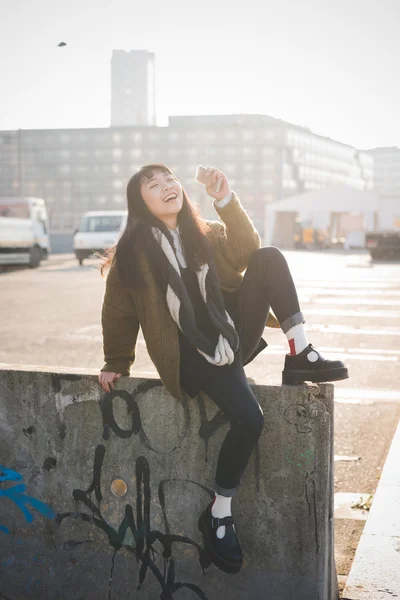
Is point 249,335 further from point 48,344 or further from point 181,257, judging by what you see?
point 48,344

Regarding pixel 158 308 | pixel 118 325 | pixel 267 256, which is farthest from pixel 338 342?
pixel 158 308

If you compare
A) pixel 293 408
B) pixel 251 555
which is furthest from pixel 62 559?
pixel 293 408

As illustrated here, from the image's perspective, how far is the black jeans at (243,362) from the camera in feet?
10.1

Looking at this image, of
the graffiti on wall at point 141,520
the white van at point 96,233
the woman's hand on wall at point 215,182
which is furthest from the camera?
the white van at point 96,233

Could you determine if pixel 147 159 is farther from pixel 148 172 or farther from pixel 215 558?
pixel 215 558

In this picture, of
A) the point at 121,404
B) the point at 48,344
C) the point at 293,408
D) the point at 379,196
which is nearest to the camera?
the point at 293,408

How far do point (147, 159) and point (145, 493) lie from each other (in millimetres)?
132330

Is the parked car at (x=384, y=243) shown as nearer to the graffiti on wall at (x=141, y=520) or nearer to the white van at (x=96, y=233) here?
the white van at (x=96, y=233)

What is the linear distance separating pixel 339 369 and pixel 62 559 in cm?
138

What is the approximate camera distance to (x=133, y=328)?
3.38 metres

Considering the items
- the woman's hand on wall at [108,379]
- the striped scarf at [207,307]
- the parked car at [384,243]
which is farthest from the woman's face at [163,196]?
the parked car at [384,243]

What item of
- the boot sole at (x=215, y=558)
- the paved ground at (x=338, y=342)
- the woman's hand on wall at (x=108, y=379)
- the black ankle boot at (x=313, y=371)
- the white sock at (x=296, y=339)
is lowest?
the paved ground at (x=338, y=342)

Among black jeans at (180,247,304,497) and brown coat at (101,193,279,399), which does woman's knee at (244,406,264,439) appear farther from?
brown coat at (101,193,279,399)

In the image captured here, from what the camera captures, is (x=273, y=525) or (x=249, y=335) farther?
(x=249, y=335)
